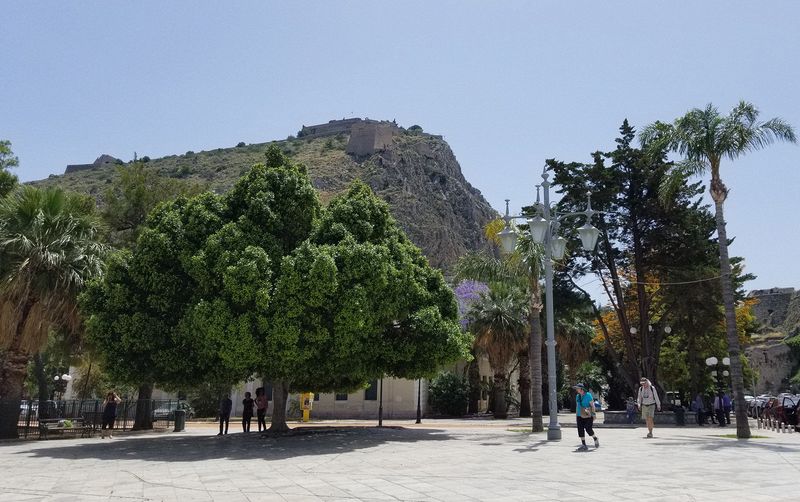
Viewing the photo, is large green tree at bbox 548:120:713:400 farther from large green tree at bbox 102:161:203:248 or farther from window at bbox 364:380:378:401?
large green tree at bbox 102:161:203:248

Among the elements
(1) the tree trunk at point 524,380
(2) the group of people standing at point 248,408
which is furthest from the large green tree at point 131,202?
(1) the tree trunk at point 524,380

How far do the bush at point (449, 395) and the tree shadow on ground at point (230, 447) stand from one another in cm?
1797

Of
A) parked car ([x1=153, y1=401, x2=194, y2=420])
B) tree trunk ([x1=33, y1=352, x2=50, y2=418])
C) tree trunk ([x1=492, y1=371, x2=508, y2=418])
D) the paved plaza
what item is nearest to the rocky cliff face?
tree trunk ([x1=492, y1=371, x2=508, y2=418])

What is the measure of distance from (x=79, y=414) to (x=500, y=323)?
1986 centimetres

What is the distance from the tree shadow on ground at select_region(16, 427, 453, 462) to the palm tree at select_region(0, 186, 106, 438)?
2.99 m

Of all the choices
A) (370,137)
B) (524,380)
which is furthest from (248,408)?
(370,137)

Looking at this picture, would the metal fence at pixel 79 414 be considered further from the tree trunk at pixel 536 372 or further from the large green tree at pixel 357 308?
the tree trunk at pixel 536 372

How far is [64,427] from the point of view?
70.0 ft

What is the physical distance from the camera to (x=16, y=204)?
1897 cm

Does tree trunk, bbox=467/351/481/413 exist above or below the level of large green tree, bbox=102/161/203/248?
below

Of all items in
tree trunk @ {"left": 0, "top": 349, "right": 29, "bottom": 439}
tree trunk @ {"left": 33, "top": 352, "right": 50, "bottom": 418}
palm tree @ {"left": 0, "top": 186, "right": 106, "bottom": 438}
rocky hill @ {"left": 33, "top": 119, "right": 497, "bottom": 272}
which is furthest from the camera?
rocky hill @ {"left": 33, "top": 119, "right": 497, "bottom": 272}

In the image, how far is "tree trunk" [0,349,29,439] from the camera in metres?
18.5

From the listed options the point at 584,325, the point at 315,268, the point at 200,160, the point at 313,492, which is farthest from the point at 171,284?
the point at 200,160

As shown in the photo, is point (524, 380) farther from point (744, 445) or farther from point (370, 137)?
point (370, 137)
